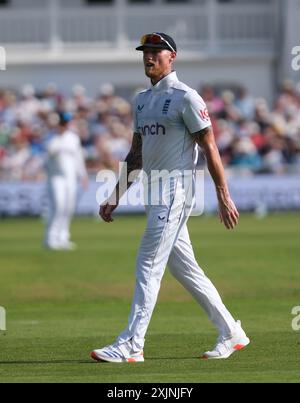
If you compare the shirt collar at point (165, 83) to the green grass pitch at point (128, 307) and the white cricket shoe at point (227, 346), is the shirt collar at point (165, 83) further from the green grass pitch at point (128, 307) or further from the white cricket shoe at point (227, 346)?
the green grass pitch at point (128, 307)

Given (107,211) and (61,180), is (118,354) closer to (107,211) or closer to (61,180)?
(107,211)

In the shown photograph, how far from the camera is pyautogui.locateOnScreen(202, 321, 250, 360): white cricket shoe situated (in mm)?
10648

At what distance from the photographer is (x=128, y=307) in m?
16.3

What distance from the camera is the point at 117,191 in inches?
434

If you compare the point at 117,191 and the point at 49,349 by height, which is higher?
the point at 117,191

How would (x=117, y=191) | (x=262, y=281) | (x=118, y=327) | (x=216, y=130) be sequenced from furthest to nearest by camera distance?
(x=216, y=130) → (x=262, y=281) → (x=118, y=327) → (x=117, y=191)

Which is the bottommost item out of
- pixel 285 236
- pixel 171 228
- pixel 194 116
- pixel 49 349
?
pixel 285 236

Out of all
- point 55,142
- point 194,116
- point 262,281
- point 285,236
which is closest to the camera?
point 194,116

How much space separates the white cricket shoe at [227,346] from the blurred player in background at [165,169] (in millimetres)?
19

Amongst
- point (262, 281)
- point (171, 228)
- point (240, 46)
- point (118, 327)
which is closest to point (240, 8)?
point (240, 46)

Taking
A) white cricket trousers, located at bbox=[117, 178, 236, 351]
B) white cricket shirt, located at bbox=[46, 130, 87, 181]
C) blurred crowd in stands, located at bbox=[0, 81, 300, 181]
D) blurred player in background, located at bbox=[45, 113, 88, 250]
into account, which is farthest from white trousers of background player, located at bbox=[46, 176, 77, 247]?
white cricket trousers, located at bbox=[117, 178, 236, 351]

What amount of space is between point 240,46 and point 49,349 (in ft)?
112

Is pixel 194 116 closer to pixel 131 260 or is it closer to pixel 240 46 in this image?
pixel 131 260

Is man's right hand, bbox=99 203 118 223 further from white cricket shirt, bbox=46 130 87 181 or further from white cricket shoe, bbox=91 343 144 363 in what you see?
white cricket shirt, bbox=46 130 87 181
